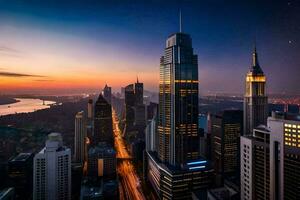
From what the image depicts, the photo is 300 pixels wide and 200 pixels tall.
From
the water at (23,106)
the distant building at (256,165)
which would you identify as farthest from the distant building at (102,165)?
the distant building at (256,165)

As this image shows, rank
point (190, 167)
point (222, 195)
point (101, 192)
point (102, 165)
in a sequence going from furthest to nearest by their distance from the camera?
point (102, 165)
point (190, 167)
point (101, 192)
point (222, 195)

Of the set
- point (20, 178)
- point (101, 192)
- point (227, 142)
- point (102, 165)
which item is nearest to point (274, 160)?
point (101, 192)

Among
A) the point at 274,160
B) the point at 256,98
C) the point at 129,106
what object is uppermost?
the point at 256,98

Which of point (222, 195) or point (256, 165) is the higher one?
point (256, 165)

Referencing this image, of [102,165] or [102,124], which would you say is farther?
[102,124]

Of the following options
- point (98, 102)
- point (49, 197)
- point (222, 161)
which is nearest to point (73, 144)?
point (98, 102)

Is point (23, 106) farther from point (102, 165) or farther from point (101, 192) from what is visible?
point (101, 192)

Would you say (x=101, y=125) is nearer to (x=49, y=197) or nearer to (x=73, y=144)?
(x=73, y=144)
